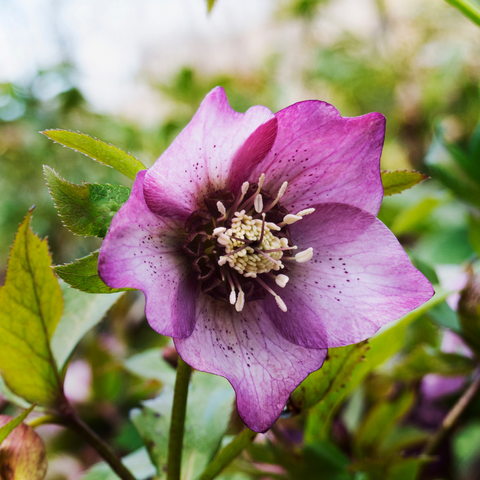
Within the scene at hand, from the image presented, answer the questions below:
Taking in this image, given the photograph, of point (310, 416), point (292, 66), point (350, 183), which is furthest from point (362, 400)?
point (292, 66)

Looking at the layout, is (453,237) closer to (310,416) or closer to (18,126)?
(310,416)

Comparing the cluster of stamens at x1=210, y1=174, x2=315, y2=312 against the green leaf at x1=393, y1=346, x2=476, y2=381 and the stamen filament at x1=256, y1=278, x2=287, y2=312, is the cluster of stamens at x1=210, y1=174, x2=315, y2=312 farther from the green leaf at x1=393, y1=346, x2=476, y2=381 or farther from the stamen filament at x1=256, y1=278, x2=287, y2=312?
the green leaf at x1=393, y1=346, x2=476, y2=381

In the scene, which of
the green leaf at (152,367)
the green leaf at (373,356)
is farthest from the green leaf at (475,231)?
the green leaf at (152,367)

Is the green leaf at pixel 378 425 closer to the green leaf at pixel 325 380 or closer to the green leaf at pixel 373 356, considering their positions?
the green leaf at pixel 373 356

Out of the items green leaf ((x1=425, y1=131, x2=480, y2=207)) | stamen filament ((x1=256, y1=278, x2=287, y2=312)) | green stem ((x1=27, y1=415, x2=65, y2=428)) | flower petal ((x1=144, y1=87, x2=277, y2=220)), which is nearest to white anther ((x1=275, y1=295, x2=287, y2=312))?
stamen filament ((x1=256, y1=278, x2=287, y2=312))

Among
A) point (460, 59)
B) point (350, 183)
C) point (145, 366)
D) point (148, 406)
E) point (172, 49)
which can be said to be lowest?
point (172, 49)

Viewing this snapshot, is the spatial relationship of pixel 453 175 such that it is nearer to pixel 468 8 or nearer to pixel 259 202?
pixel 468 8
